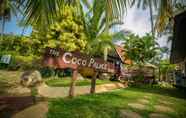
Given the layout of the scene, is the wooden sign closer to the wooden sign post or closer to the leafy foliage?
the wooden sign post

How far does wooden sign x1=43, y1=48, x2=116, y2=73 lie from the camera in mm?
10775

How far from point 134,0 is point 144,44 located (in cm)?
3037

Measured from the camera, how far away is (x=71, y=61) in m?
11.7

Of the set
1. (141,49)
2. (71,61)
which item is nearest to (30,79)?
(71,61)

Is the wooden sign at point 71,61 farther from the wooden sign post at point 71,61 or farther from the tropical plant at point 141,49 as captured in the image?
the tropical plant at point 141,49

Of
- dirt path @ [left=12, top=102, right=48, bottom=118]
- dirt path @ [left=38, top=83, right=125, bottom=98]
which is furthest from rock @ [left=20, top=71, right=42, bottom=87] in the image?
dirt path @ [left=12, top=102, right=48, bottom=118]

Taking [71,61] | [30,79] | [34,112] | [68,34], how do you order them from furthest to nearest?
[68,34]
[30,79]
[71,61]
[34,112]

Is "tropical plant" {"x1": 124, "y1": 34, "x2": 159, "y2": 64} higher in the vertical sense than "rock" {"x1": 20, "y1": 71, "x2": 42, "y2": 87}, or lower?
higher

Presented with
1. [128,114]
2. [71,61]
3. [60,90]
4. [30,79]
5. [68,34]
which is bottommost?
[128,114]

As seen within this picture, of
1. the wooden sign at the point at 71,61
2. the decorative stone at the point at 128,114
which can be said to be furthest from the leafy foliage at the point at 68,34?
the decorative stone at the point at 128,114

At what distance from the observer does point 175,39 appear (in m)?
12.8

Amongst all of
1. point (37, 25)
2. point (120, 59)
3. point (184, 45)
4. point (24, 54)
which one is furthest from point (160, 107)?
point (120, 59)

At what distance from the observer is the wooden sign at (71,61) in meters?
10.8

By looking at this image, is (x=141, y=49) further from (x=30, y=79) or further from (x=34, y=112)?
(x=34, y=112)
